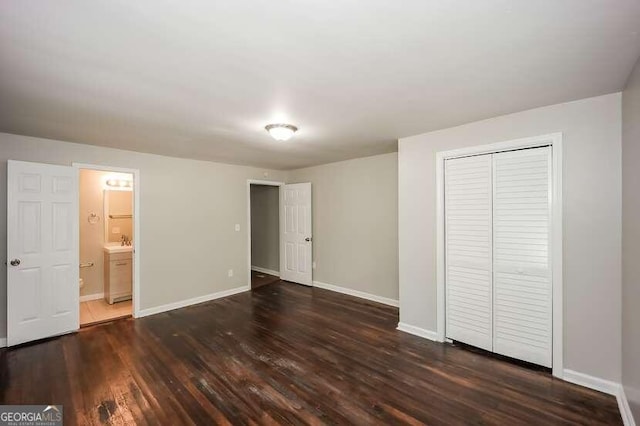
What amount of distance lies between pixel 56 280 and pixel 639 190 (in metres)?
5.53

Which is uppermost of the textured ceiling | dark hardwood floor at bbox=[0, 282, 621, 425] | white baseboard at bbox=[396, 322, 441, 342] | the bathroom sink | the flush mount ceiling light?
the textured ceiling

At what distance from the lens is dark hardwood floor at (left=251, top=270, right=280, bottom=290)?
5.86 meters

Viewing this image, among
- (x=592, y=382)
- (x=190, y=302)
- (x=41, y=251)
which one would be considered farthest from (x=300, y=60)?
(x=190, y=302)

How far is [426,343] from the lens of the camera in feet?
10.5

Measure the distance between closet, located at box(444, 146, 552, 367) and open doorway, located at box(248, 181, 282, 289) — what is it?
404 cm

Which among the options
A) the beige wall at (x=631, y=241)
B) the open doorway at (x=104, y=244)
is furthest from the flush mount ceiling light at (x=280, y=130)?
the open doorway at (x=104, y=244)

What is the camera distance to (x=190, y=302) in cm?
464

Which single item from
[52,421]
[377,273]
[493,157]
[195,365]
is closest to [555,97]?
[493,157]

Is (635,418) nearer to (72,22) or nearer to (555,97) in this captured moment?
(555,97)

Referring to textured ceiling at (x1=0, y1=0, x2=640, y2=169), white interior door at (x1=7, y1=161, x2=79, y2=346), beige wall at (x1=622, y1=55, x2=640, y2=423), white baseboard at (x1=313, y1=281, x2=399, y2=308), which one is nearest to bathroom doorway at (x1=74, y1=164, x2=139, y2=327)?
white interior door at (x1=7, y1=161, x2=79, y2=346)

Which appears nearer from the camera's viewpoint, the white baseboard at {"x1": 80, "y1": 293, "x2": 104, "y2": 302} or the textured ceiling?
the textured ceiling

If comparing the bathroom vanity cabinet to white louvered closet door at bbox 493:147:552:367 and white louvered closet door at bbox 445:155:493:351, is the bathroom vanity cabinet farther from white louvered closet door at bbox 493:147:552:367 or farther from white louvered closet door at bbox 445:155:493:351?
white louvered closet door at bbox 493:147:552:367

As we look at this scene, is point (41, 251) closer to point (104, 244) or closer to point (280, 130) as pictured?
point (104, 244)

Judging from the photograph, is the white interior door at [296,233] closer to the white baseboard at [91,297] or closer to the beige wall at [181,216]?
the beige wall at [181,216]
